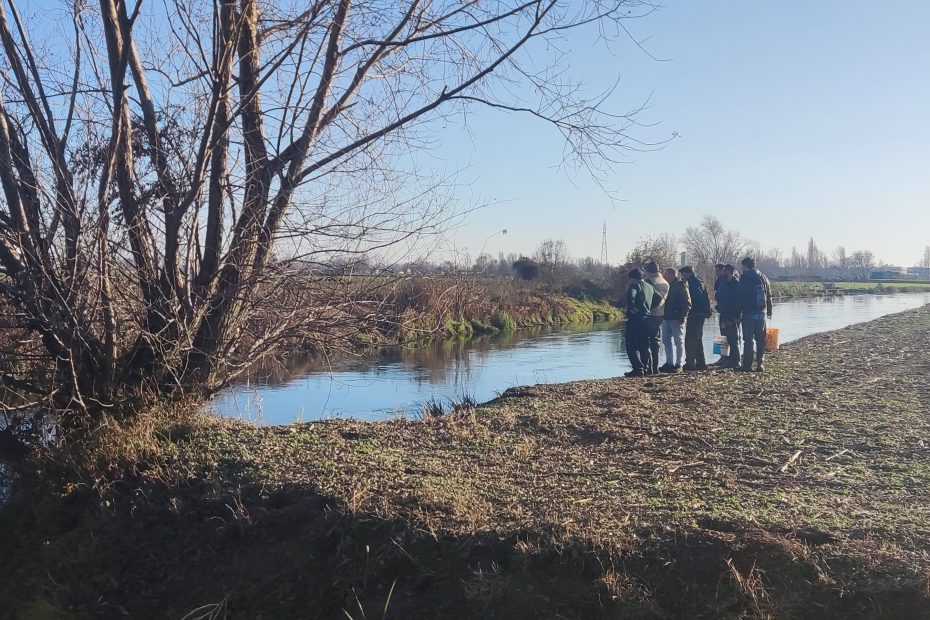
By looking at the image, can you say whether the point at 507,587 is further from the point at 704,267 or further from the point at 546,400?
the point at 704,267

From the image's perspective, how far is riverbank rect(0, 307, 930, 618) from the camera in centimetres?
400

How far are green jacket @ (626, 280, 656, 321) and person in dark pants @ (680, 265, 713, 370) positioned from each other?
944mm

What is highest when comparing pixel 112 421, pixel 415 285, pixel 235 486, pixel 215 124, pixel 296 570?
pixel 215 124

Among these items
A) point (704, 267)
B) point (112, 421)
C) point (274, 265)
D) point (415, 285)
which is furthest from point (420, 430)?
point (704, 267)

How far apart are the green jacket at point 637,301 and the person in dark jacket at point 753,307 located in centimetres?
147

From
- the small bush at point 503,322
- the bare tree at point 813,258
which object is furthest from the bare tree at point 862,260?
the small bush at point 503,322

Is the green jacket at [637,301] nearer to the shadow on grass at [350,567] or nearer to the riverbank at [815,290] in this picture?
the shadow on grass at [350,567]

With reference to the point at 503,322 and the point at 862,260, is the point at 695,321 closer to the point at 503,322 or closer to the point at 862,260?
the point at 503,322

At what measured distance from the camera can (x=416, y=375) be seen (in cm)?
1605

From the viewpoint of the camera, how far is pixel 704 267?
54.5 meters

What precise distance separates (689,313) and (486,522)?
9275 millimetres

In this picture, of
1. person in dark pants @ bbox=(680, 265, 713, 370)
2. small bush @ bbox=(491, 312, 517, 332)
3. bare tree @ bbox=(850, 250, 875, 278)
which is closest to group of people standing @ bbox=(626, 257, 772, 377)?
person in dark pants @ bbox=(680, 265, 713, 370)

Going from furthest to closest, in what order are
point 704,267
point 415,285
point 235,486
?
point 704,267, point 415,285, point 235,486

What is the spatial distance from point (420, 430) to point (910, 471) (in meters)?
3.96
